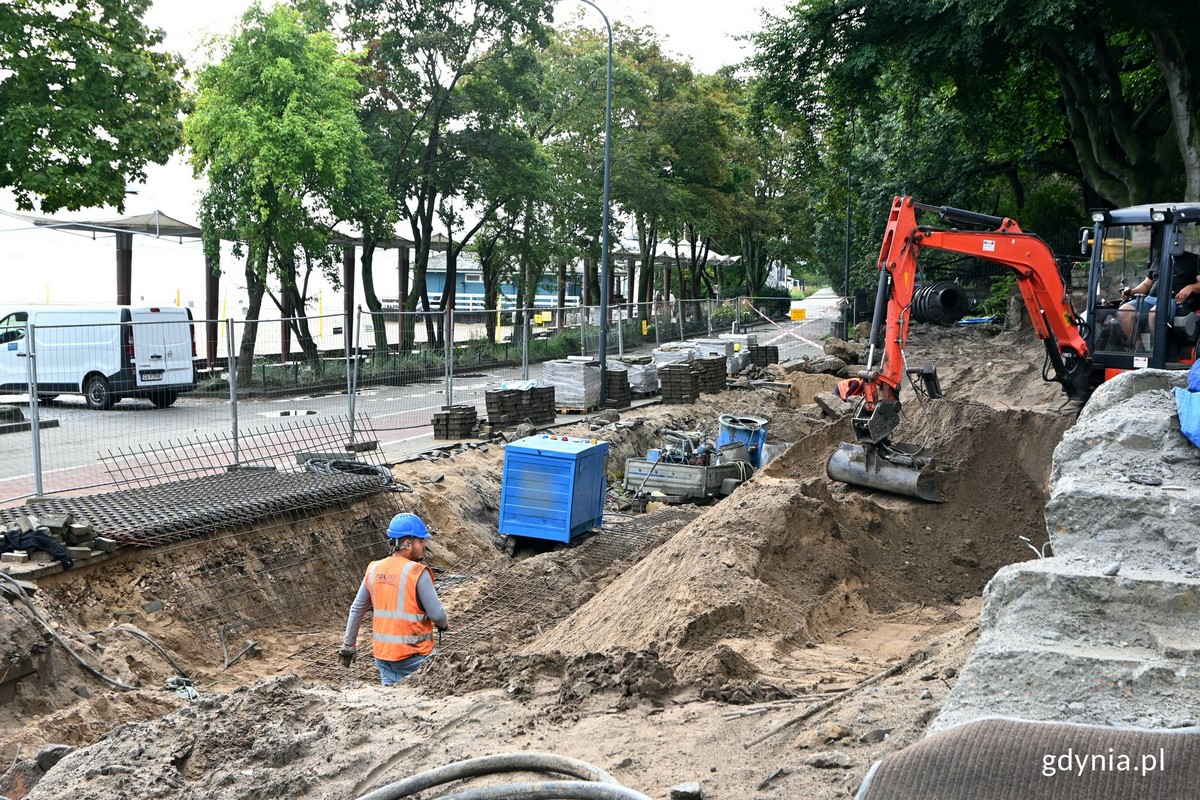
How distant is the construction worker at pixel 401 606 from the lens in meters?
7.12

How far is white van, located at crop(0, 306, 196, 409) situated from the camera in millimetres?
13211

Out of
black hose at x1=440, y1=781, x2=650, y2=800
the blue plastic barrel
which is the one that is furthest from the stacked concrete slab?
the blue plastic barrel

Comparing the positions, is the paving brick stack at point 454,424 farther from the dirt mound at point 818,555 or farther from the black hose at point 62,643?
the black hose at point 62,643

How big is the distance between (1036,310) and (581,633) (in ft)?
28.7

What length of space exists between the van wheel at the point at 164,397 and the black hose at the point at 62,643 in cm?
692

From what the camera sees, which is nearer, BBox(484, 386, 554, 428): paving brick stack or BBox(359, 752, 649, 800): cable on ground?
BBox(359, 752, 649, 800): cable on ground

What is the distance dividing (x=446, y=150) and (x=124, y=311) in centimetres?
1135

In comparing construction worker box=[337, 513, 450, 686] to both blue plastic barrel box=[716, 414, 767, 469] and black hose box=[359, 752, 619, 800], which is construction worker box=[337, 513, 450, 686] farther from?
blue plastic barrel box=[716, 414, 767, 469]

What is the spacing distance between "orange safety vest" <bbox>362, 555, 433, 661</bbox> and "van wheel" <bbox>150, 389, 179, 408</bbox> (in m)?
8.94

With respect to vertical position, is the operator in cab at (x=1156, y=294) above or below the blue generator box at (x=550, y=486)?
above

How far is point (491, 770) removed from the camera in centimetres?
468

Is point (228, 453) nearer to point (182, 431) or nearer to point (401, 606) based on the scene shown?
point (182, 431)

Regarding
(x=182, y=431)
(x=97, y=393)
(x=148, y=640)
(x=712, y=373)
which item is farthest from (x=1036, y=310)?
(x=97, y=393)

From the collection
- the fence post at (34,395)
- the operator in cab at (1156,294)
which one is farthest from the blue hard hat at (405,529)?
the operator in cab at (1156,294)
